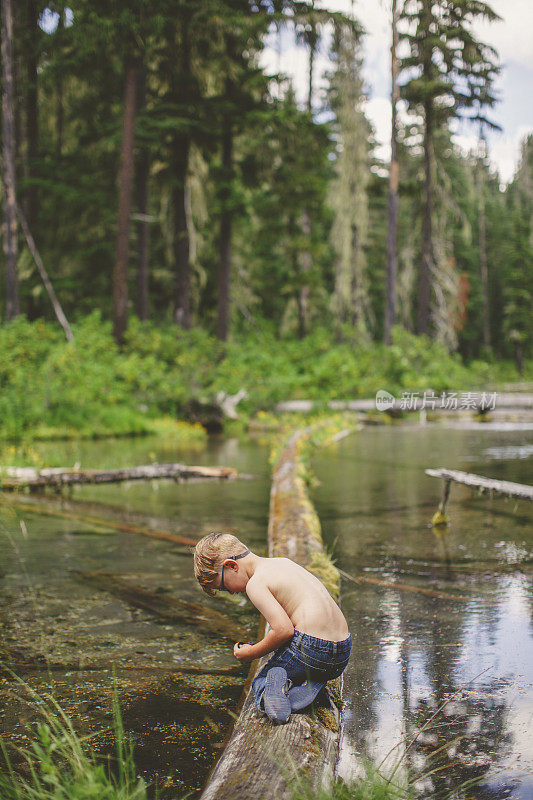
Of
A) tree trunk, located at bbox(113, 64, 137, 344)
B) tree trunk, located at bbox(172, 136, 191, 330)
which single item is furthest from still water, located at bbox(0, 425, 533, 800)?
tree trunk, located at bbox(172, 136, 191, 330)

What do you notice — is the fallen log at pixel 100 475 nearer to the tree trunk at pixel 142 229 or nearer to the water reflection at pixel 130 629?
the water reflection at pixel 130 629

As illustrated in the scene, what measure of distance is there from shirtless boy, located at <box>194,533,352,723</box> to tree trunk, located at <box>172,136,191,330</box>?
63.5ft

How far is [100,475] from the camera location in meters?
9.70

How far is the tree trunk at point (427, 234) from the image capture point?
27016 mm

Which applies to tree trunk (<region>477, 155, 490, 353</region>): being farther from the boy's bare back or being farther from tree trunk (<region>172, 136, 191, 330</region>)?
the boy's bare back

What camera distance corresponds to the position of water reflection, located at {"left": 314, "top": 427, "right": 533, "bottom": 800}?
326 cm

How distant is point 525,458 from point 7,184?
14840 mm

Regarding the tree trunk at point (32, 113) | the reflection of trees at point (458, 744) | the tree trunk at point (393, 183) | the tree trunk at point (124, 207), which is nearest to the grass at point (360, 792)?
the reflection of trees at point (458, 744)

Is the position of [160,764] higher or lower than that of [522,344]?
lower

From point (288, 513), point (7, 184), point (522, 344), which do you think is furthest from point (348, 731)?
point (522, 344)

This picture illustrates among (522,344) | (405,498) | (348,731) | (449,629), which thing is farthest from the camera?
(522,344)

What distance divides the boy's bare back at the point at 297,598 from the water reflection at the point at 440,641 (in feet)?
1.79

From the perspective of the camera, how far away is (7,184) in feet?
66.3

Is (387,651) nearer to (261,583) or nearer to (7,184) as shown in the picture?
(261,583)
